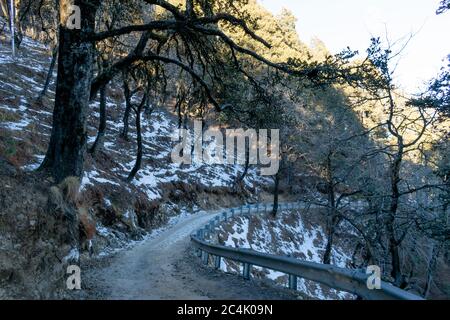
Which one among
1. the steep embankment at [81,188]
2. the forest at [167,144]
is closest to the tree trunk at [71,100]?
the forest at [167,144]

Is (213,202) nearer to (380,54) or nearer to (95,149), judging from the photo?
(95,149)

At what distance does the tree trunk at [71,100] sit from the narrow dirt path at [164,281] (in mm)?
2499

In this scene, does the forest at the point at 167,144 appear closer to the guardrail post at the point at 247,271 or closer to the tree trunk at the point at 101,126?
the tree trunk at the point at 101,126

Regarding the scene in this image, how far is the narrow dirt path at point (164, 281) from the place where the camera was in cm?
688

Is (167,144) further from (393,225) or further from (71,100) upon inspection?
(71,100)

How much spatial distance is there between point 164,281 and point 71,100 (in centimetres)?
447

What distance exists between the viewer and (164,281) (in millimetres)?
8523

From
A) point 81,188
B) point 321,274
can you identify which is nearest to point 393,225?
point 321,274

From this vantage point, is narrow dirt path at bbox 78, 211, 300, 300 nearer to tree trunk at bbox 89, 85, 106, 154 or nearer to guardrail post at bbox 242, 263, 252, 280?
guardrail post at bbox 242, 263, 252, 280

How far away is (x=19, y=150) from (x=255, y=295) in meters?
12.4

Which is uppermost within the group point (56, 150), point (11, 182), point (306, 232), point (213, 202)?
point (56, 150)

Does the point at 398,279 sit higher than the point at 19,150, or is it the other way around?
the point at 19,150

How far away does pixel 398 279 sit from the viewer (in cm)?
1274
